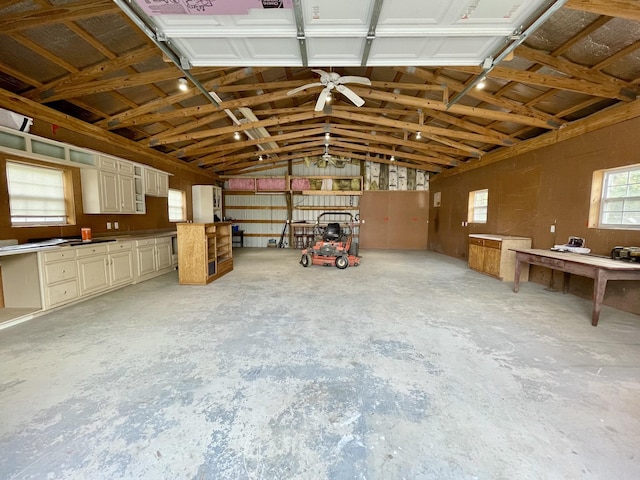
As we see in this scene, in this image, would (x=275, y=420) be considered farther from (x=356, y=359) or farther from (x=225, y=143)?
(x=225, y=143)

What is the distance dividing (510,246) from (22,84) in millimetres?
8823

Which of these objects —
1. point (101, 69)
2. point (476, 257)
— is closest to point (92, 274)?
point (101, 69)

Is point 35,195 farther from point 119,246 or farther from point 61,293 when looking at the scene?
point 61,293

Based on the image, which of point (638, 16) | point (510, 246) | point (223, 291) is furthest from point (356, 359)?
point (510, 246)

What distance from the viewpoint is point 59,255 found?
12.1ft

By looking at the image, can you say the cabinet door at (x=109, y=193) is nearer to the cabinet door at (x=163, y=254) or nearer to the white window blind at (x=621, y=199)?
the cabinet door at (x=163, y=254)

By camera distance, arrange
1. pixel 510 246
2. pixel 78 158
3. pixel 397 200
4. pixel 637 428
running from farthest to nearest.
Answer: pixel 397 200 < pixel 510 246 < pixel 78 158 < pixel 637 428

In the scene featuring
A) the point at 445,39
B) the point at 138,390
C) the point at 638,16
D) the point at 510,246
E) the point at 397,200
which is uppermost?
the point at 638,16

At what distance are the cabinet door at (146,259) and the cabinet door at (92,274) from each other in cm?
79

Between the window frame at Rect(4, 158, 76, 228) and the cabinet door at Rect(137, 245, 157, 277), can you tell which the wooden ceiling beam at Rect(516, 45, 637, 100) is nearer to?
the window frame at Rect(4, 158, 76, 228)

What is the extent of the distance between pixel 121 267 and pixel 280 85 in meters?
4.68

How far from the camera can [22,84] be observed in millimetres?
3645

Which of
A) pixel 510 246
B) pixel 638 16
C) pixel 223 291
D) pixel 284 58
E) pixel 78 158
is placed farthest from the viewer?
pixel 510 246

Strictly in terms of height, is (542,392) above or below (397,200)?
below
